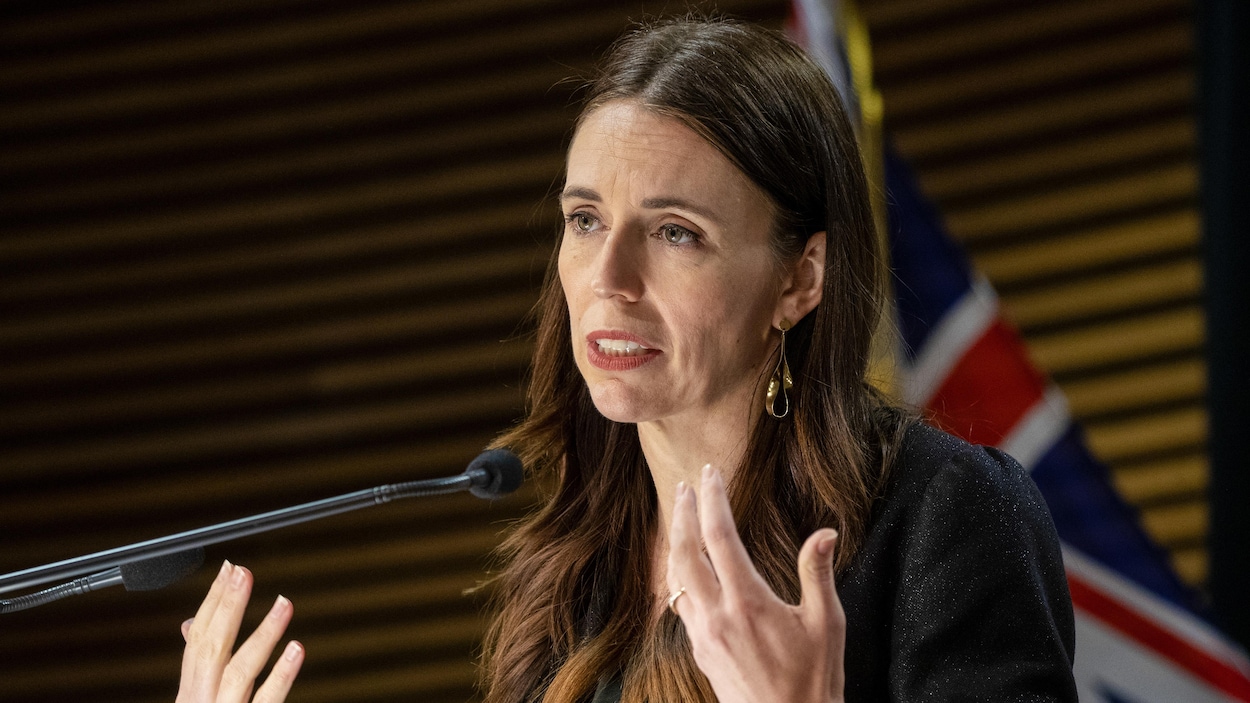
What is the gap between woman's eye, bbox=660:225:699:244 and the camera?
6.01 feet

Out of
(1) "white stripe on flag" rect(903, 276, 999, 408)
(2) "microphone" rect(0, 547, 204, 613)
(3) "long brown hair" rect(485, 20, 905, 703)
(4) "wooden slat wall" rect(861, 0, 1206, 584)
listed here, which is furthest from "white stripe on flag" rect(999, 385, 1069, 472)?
(2) "microphone" rect(0, 547, 204, 613)

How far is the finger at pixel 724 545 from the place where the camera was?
1.35 metres

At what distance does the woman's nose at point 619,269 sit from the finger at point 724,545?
504mm

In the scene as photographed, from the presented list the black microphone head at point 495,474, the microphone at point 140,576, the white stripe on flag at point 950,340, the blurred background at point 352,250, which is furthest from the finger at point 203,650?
the blurred background at point 352,250

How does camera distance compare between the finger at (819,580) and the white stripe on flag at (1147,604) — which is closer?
the finger at (819,580)

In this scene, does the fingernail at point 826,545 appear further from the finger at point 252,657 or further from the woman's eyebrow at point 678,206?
the finger at point 252,657

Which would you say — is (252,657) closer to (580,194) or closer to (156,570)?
(156,570)

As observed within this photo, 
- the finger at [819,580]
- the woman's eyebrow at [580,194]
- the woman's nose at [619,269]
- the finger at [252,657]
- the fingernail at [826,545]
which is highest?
the woman's eyebrow at [580,194]

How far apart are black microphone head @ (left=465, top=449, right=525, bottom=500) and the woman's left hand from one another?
0.40 metres

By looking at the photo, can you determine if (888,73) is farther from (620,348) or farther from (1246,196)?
(620,348)

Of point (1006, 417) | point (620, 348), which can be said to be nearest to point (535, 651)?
point (620, 348)

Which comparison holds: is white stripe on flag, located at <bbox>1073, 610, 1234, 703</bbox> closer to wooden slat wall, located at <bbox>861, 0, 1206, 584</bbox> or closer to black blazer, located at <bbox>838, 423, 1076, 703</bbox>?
black blazer, located at <bbox>838, 423, 1076, 703</bbox>

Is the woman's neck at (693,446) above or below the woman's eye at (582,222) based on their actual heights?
below

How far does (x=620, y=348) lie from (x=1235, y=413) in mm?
2091
